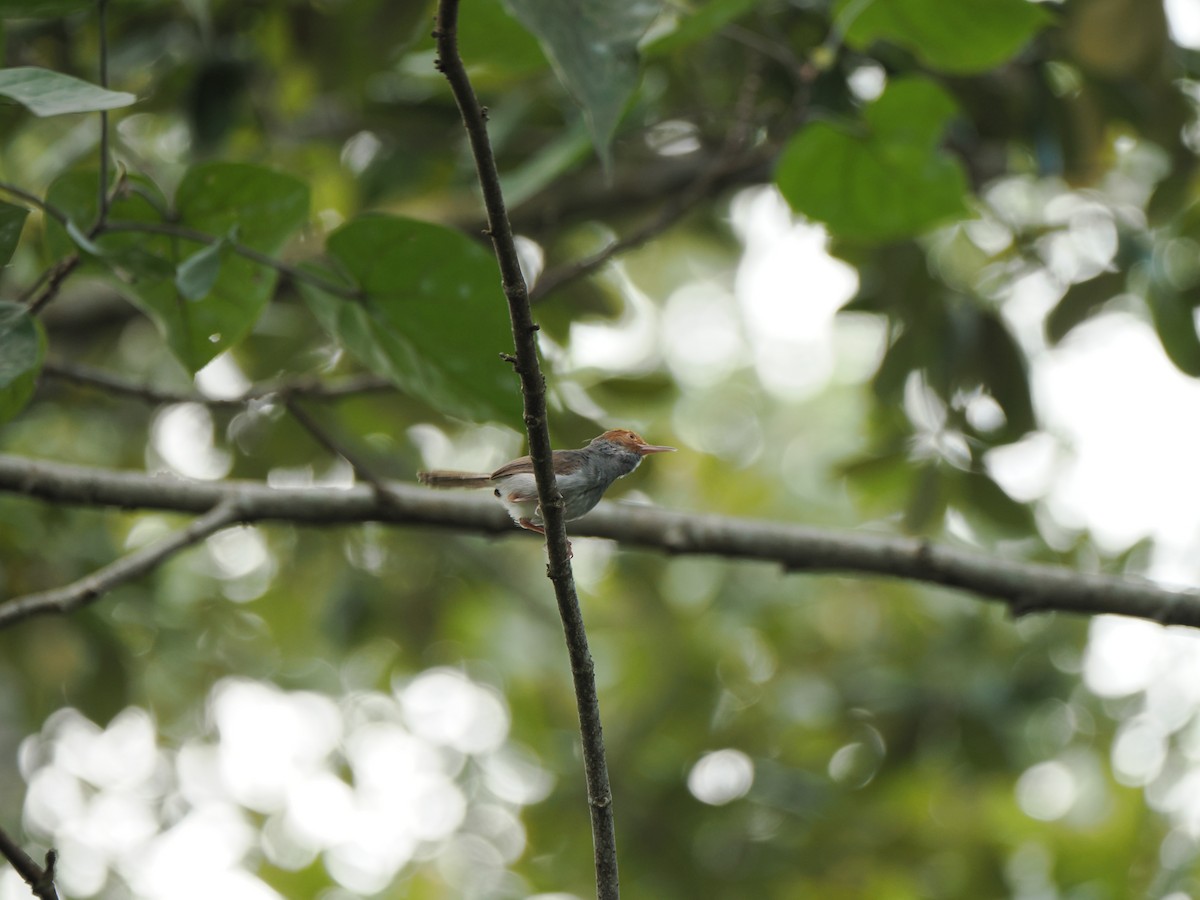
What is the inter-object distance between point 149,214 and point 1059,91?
2.53 m

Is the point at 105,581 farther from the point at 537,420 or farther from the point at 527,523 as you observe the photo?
the point at 537,420

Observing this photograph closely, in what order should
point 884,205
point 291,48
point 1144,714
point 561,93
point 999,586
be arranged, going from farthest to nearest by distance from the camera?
1. point 1144,714
2. point 291,48
3. point 561,93
4. point 884,205
5. point 999,586

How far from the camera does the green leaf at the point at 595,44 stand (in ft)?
4.82

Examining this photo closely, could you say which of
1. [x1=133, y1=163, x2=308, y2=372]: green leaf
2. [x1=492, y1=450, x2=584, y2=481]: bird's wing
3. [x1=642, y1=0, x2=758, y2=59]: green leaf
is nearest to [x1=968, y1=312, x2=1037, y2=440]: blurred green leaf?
[x1=642, y1=0, x2=758, y2=59]: green leaf

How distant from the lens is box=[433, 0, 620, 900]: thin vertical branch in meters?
1.05

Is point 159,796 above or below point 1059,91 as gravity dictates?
below

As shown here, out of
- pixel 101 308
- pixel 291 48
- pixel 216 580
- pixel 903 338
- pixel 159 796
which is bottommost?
pixel 159 796

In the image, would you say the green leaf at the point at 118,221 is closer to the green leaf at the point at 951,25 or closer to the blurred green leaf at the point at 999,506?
the green leaf at the point at 951,25

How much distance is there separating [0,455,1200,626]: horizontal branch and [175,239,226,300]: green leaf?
717 millimetres

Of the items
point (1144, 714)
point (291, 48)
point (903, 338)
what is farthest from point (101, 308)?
point (1144, 714)

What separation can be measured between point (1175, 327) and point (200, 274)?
7.58 ft

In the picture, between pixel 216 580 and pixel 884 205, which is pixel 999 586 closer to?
pixel 884 205

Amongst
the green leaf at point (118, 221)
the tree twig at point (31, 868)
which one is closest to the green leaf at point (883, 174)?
the green leaf at point (118, 221)

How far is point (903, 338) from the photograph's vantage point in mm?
3027
